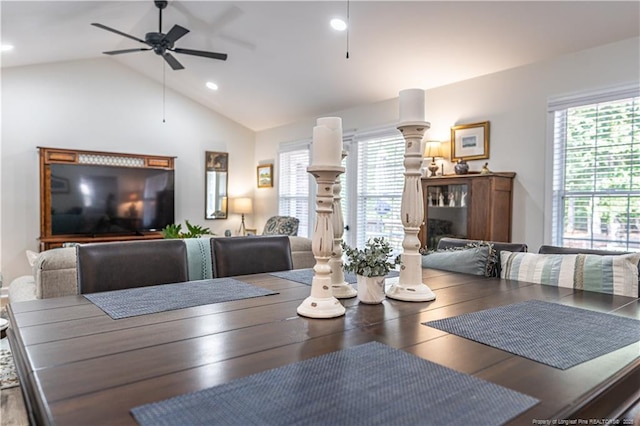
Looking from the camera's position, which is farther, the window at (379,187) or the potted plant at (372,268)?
the window at (379,187)

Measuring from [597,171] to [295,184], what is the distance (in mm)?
4355

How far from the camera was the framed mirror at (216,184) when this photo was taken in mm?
7305

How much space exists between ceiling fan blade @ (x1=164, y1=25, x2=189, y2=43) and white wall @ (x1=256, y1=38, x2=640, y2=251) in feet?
8.76

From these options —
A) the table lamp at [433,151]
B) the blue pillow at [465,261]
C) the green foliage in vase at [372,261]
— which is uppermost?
the table lamp at [433,151]

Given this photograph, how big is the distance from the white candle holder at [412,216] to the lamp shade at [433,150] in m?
3.11

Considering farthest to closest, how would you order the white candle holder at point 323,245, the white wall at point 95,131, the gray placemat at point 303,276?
the white wall at point 95,131 < the gray placemat at point 303,276 < the white candle holder at point 323,245

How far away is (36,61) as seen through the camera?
18.4 ft

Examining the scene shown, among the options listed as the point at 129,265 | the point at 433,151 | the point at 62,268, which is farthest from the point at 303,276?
the point at 433,151

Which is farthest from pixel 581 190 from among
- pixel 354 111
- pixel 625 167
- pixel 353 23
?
pixel 354 111

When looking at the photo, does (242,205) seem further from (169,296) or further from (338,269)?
(338,269)

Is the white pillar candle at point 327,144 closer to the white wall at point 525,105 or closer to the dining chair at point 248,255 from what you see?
the dining chair at point 248,255

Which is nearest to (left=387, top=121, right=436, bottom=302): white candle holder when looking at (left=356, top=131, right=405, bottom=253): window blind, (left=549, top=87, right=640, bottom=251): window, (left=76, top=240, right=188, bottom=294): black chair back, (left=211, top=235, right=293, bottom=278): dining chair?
(left=211, top=235, right=293, bottom=278): dining chair

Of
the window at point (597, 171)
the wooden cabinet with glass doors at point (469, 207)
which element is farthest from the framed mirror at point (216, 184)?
the window at point (597, 171)

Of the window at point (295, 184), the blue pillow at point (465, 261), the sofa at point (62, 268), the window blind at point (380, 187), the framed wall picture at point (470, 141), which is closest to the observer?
the blue pillow at point (465, 261)
